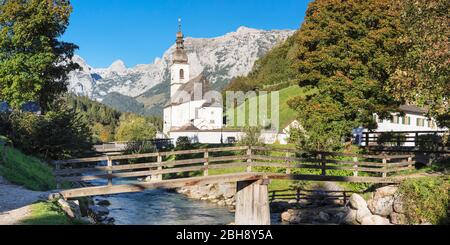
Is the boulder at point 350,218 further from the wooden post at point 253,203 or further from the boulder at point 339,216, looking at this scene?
the wooden post at point 253,203

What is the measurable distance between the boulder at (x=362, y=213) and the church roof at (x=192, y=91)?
87.8m

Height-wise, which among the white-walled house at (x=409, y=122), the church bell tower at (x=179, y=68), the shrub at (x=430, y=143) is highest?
the church bell tower at (x=179, y=68)

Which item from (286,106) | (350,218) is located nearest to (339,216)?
(350,218)

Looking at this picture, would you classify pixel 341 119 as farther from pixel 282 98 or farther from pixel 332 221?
pixel 282 98

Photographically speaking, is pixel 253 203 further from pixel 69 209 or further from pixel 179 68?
pixel 179 68

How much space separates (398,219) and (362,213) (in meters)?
2.64

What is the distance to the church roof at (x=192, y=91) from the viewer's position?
113 m

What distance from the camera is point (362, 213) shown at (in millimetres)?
25094

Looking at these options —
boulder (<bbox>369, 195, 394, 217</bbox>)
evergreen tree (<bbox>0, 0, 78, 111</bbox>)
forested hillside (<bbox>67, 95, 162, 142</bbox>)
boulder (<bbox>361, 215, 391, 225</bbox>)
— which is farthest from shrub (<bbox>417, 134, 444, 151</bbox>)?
forested hillside (<bbox>67, 95, 162, 142</bbox>)

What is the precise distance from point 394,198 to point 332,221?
13.1 ft

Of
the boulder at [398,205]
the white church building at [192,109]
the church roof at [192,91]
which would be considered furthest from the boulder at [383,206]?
the church roof at [192,91]
